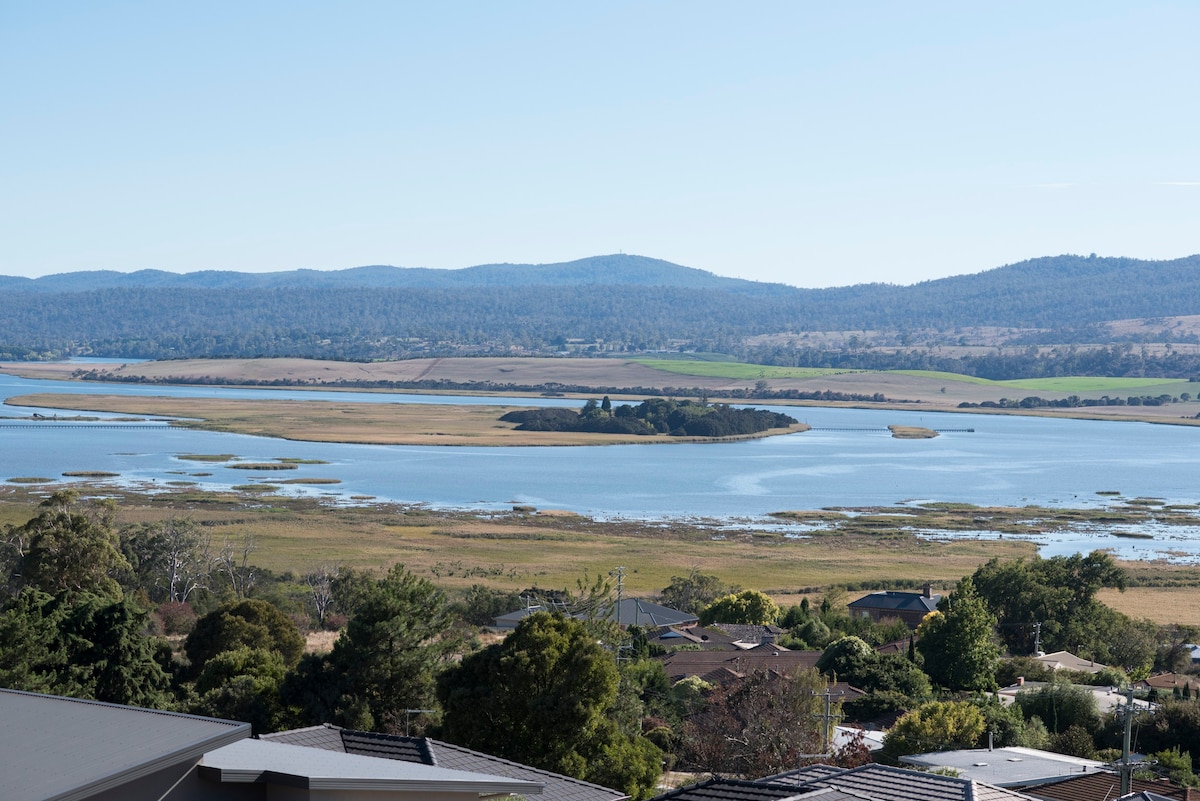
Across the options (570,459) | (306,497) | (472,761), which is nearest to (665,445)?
(570,459)

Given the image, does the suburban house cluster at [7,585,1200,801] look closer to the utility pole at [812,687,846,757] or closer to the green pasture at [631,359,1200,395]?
the utility pole at [812,687,846,757]

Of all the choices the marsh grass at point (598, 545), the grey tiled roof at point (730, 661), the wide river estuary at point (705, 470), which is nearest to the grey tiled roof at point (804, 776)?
the grey tiled roof at point (730, 661)

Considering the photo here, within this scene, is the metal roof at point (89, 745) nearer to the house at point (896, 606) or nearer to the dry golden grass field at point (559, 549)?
the house at point (896, 606)

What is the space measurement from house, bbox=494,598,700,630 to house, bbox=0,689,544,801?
2442 centimetres

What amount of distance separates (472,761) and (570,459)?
80.7 metres

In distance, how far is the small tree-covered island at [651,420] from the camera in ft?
382

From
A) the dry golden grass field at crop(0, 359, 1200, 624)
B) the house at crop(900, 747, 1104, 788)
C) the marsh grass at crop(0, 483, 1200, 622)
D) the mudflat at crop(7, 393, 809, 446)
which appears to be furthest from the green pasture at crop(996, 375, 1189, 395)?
the house at crop(900, 747, 1104, 788)

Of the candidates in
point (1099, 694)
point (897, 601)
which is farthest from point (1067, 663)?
point (897, 601)

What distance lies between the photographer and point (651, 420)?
12069cm

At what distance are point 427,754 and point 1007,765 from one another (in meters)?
9.73

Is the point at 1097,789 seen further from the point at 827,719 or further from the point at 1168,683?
the point at 1168,683

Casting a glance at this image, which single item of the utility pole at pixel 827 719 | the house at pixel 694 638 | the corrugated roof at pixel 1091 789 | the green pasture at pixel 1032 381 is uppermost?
the green pasture at pixel 1032 381

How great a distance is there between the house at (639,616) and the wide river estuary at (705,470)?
2238cm

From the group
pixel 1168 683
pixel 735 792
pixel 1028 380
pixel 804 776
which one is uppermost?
pixel 1028 380
